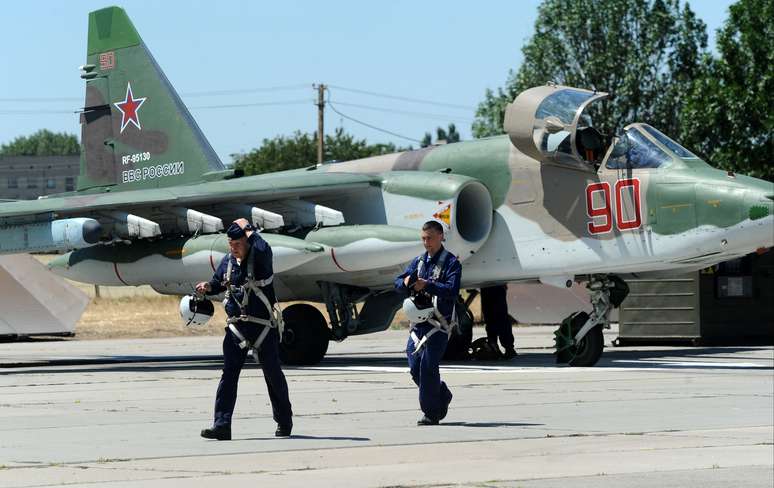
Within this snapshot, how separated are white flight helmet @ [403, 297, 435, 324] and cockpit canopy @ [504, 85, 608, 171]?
6.64 metres

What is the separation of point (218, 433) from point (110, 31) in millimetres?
13804

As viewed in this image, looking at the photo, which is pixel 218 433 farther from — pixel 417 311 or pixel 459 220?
pixel 459 220

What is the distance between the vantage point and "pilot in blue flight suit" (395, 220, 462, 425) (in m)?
11.0

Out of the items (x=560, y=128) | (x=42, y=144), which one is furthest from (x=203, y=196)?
(x=42, y=144)

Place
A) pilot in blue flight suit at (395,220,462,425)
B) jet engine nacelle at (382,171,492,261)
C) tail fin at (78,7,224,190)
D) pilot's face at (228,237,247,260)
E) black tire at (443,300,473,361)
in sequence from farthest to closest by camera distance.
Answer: tail fin at (78,7,224,190) → black tire at (443,300,473,361) → jet engine nacelle at (382,171,492,261) → pilot in blue flight suit at (395,220,462,425) → pilot's face at (228,237,247,260)

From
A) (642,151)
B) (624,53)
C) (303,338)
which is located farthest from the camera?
(624,53)

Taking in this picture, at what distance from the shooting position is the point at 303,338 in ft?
62.5

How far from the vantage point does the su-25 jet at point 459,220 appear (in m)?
17.0

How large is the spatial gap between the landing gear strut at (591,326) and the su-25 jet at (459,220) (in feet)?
0.06

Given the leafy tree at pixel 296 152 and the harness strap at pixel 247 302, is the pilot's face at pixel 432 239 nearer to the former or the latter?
the harness strap at pixel 247 302

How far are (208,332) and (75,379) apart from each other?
16281 millimetres

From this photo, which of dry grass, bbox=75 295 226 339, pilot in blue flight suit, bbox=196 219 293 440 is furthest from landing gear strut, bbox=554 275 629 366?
dry grass, bbox=75 295 226 339

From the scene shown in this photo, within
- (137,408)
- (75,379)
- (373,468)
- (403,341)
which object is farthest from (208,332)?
(373,468)

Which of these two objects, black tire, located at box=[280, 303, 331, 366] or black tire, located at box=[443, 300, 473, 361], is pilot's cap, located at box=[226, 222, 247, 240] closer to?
black tire, located at box=[280, 303, 331, 366]
